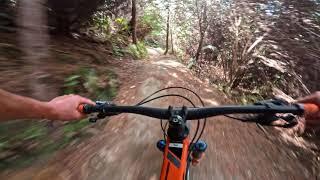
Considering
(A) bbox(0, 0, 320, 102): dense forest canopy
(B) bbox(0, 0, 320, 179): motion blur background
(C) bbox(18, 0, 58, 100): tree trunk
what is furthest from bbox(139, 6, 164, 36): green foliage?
(C) bbox(18, 0, 58, 100): tree trunk

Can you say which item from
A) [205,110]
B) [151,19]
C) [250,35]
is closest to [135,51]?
[250,35]

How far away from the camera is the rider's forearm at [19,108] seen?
199 cm

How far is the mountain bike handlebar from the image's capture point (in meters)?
2.07

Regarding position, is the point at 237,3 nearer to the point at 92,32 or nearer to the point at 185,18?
the point at 92,32

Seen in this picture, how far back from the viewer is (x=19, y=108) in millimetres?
2039

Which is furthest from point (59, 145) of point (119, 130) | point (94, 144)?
point (119, 130)

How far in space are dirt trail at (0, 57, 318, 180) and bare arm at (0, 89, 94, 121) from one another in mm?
1510

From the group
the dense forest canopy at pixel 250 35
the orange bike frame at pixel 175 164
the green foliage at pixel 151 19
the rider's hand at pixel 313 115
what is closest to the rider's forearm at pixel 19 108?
the orange bike frame at pixel 175 164

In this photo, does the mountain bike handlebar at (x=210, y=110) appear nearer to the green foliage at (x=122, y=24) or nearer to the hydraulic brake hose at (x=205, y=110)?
the hydraulic brake hose at (x=205, y=110)

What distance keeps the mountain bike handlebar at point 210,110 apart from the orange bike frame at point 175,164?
23 centimetres

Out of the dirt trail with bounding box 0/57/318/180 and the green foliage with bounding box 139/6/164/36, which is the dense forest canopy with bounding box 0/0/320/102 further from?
the green foliage with bounding box 139/6/164/36

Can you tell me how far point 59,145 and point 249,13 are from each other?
8.75 m

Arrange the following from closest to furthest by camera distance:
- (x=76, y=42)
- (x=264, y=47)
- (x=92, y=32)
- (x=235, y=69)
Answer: (x=76, y=42), (x=264, y=47), (x=92, y=32), (x=235, y=69)

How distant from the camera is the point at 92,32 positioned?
11.2m
